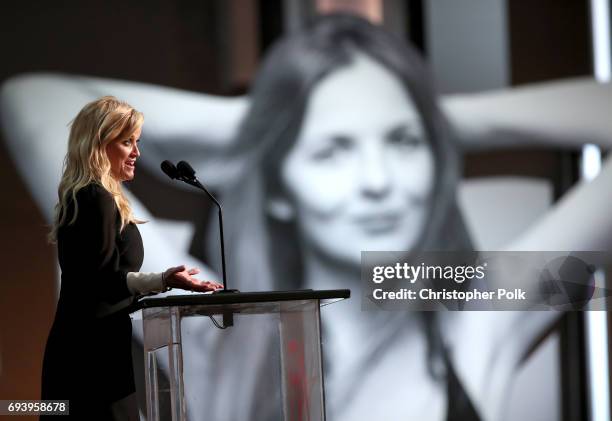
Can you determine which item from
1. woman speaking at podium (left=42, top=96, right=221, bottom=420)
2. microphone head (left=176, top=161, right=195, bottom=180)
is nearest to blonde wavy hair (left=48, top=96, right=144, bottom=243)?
woman speaking at podium (left=42, top=96, right=221, bottom=420)

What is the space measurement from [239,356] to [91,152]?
0.56m

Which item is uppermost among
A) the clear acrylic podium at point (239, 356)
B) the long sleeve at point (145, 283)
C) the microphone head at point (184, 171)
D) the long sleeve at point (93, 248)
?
the microphone head at point (184, 171)

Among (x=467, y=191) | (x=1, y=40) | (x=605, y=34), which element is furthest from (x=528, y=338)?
(x=1, y=40)

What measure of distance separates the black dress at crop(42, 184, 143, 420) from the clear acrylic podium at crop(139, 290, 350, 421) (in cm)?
8

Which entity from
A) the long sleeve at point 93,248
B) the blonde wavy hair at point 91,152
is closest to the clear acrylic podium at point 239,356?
the long sleeve at point 93,248

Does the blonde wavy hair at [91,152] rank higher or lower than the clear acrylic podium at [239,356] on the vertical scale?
higher

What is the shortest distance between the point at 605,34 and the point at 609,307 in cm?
120

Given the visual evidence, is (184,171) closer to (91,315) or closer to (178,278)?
(178,278)

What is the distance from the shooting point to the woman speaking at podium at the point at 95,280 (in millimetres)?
1915

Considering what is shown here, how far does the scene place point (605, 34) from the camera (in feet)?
13.1

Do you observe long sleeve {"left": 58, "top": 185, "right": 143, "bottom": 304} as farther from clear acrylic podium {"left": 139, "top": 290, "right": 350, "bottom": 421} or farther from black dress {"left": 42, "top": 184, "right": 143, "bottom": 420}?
clear acrylic podium {"left": 139, "top": 290, "right": 350, "bottom": 421}

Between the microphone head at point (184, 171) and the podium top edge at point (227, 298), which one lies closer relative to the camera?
the podium top edge at point (227, 298)

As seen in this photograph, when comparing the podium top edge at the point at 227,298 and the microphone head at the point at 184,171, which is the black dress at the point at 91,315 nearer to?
the podium top edge at the point at 227,298

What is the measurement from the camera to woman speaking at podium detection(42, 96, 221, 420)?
192 centimetres
